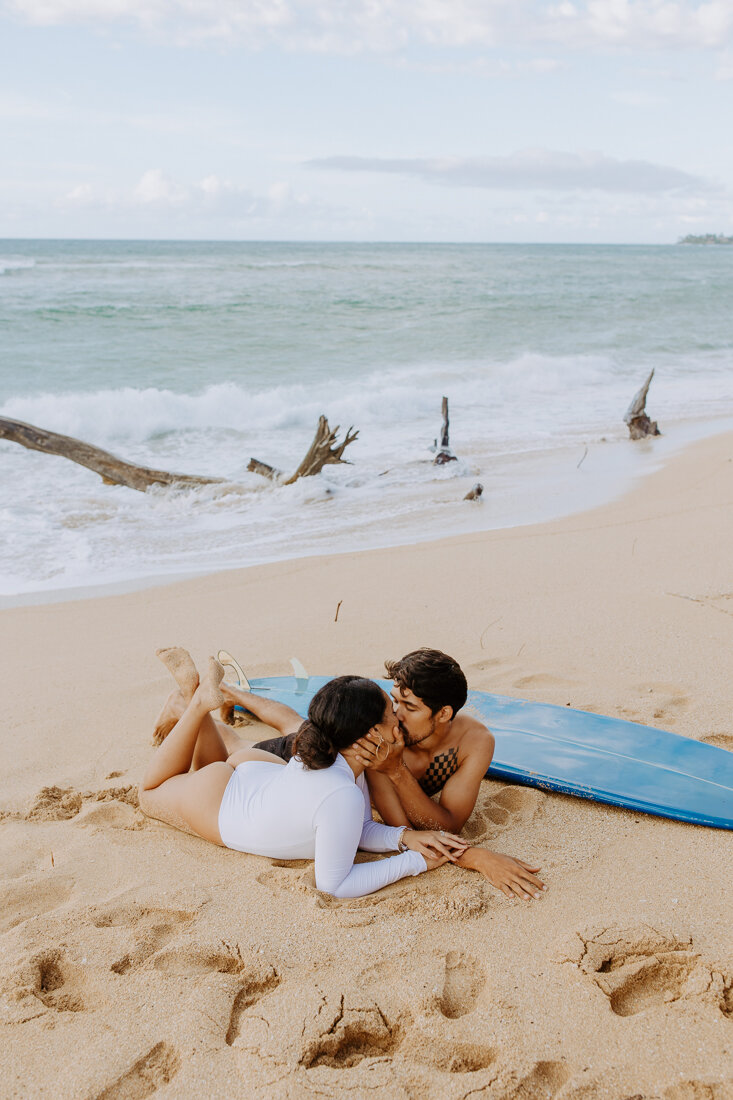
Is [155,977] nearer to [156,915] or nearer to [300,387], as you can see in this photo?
[156,915]

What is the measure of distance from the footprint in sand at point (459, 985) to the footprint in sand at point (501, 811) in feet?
2.27

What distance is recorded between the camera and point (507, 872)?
9.30 ft

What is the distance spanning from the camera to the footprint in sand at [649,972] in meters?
2.25

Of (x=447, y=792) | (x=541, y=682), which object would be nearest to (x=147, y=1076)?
(x=447, y=792)

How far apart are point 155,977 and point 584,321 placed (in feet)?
89.2

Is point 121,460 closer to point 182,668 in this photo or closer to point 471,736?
point 182,668

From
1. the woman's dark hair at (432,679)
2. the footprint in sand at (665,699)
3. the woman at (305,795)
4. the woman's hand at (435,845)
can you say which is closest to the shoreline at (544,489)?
the footprint in sand at (665,699)

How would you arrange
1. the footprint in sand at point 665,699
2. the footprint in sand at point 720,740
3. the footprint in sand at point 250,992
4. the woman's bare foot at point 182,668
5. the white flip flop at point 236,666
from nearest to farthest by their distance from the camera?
the footprint in sand at point 250,992 < the woman's bare foot at point 182,668 < the footprint in sand at point 720,740 < the footprint in sand at point 665,699 < the white flip flop at point 236,666

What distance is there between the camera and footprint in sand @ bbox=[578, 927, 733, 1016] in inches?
88.7

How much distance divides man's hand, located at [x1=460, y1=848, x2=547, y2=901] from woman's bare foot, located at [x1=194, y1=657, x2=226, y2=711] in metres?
1.05

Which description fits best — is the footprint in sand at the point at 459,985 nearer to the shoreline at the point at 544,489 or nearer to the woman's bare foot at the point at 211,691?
the woman's bare foot at the point at 211,691

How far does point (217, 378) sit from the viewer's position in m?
17.1

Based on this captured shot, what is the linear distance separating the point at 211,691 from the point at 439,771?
938 millimetres

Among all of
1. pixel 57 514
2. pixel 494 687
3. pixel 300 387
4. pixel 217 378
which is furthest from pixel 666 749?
pixel 217 378
